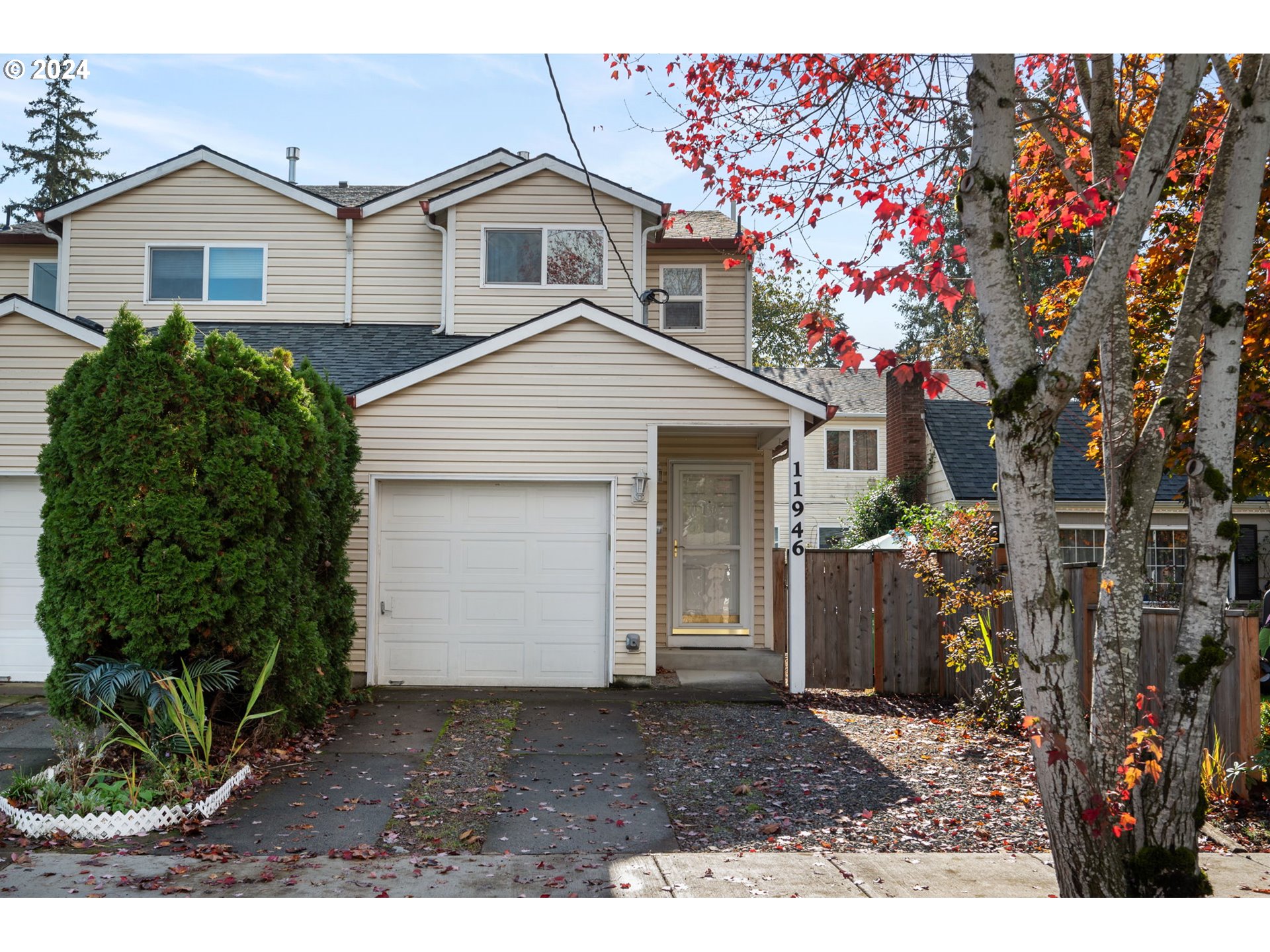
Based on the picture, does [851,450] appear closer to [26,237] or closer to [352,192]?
[352,192]

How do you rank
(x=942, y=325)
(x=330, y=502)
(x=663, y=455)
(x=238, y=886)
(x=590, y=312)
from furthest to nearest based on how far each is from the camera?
(x=942, y=325) < (x=663, y=455) < (x=590, y=312) < (x=330, y=502) < (x=238, y=886)

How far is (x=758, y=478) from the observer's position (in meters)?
12.6

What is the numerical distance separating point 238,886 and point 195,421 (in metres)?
3.41

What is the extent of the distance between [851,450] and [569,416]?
1541 cm

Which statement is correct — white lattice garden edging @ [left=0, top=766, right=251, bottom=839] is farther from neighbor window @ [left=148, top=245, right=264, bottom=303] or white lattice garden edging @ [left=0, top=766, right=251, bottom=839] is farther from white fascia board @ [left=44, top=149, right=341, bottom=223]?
white fascia board @ [left=44, top=149, right=341, bottom=223]

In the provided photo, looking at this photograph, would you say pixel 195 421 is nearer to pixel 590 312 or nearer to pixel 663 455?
pixel 590 312

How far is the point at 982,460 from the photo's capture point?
1933 centimetres

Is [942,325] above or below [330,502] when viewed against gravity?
above

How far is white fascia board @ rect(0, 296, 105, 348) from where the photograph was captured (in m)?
9.80

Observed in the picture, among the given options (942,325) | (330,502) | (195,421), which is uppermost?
(942,325)

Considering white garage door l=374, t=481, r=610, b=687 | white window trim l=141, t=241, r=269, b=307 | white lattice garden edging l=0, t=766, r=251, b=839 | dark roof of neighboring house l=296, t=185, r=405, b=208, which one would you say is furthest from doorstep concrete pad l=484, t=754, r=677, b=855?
dark roof of neighboring house l=296, t=185, r=405, b=208

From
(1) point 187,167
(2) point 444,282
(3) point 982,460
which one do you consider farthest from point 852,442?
(1) point 187,167

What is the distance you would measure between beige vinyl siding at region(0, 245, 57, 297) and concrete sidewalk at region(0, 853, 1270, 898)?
1190 centimetres
